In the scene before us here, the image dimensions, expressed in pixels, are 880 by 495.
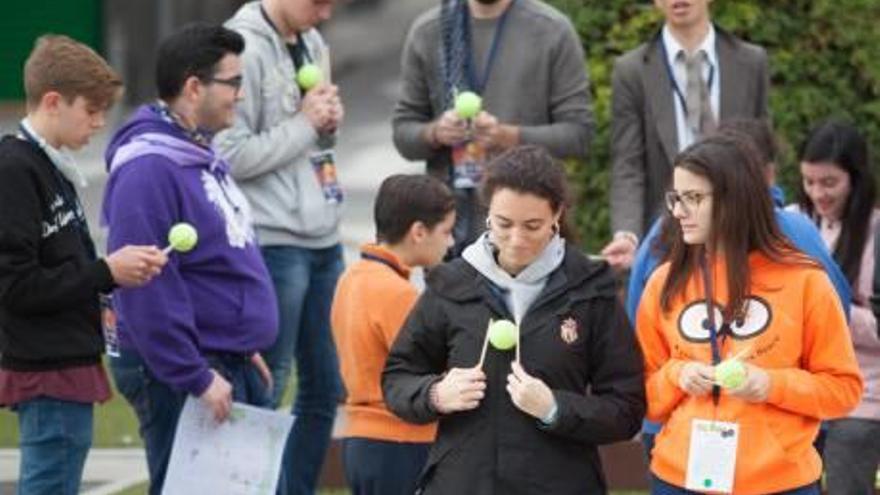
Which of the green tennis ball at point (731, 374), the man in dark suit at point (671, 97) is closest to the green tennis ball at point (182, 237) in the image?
the green tennis ball at point (731, 374)

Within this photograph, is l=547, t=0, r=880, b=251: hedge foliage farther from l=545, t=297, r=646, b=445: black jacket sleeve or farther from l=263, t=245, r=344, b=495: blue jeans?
l=545, t=297, r=646, b=445: black jacket sleeve

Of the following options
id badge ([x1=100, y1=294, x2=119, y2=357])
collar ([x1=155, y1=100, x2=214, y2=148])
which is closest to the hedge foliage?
collar ([x1=155, y1=100, x2=214, y2=148])

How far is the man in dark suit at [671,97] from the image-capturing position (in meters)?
9.11

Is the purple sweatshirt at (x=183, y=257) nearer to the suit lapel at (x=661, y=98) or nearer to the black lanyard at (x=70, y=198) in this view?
the black lanyard at (x=70, y=198)

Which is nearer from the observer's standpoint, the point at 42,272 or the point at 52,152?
the point at 42,272

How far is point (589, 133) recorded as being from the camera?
9414mm

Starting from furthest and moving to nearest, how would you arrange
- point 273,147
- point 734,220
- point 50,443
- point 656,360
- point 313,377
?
point 313,377 → point 273,147 → point 50,443 → point 656,360 → point 734,220


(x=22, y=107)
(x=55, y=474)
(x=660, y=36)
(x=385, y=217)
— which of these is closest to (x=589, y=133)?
(x=660, y=36)

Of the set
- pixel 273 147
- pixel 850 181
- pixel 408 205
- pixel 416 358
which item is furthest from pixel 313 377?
pixel 416 358

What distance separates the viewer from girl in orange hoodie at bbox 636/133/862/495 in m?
6.64

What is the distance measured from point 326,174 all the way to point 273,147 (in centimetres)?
40

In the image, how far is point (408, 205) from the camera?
800 centimetres

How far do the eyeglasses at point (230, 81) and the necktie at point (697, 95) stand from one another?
187 centimetres

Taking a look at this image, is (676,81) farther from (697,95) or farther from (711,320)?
(711,320)
